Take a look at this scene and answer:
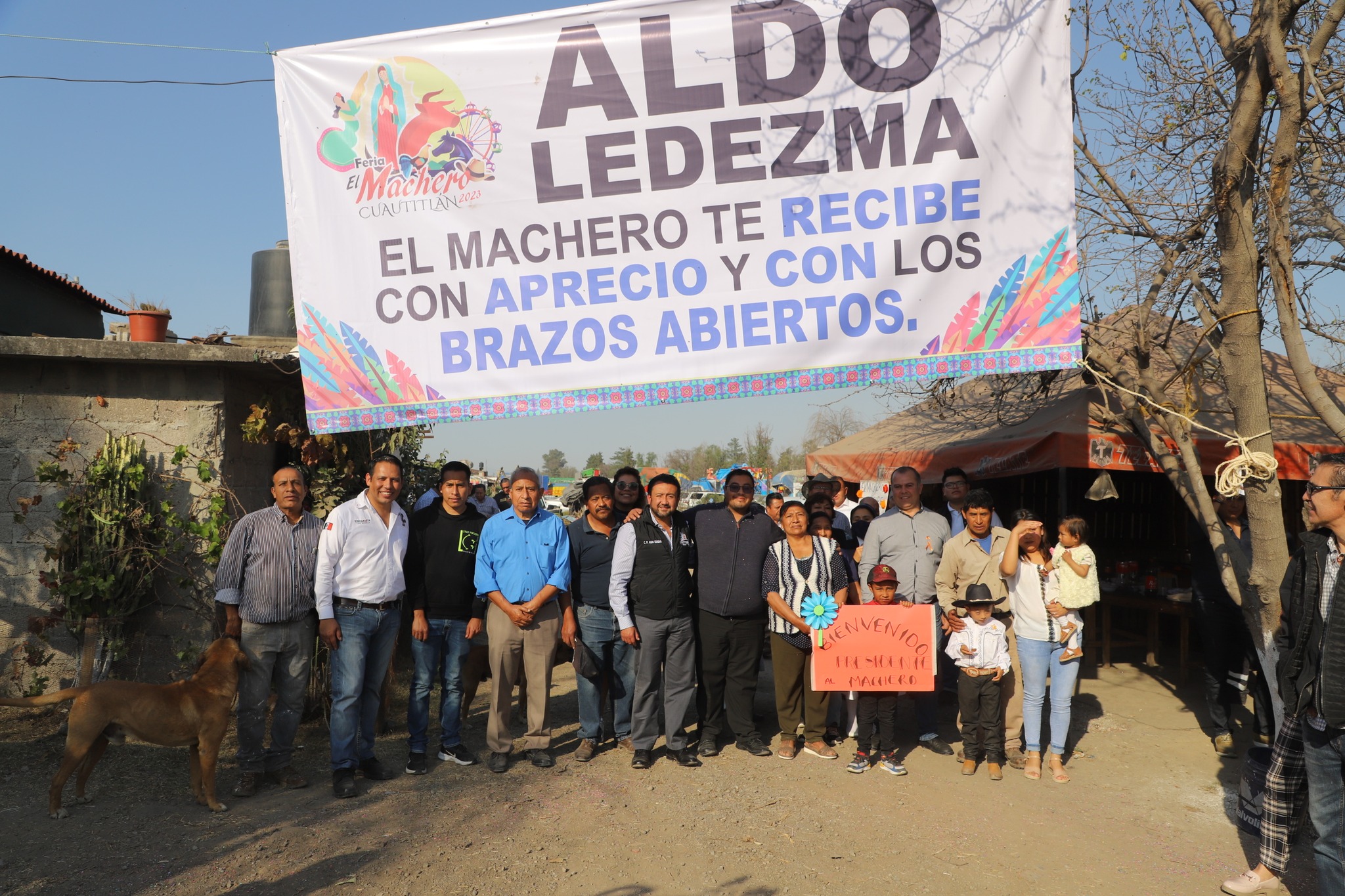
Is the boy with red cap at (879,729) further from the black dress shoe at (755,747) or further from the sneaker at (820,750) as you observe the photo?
the black dress shoe at (755,747)

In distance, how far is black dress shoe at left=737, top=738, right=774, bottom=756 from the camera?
19.1 ft

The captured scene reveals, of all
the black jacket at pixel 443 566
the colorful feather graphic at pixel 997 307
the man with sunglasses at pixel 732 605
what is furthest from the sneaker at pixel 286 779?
the colorful feather graphic at pixel 997 307

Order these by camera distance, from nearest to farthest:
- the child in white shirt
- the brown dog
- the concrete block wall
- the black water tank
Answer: the brown dog < the child in white shirt < the concrete block wall < the black water tank

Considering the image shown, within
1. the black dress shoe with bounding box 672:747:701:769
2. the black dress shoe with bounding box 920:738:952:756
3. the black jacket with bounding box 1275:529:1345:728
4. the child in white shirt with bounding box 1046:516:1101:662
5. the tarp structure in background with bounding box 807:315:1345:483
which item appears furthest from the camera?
the tarp structure in background with bounding box 807:315:1345:483

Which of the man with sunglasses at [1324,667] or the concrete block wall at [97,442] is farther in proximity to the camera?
the concrete block wall at [97,442]

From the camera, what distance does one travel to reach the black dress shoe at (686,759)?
5629mm

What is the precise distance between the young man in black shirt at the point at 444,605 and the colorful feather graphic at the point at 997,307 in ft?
10.5

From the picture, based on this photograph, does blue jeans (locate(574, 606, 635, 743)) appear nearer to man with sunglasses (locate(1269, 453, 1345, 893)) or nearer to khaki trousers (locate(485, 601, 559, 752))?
khaki trousers (locate(485, 601, 559, 752))

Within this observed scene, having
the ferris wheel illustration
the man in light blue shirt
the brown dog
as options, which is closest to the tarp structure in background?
the man in light blue shirt

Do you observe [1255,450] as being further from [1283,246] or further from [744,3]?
[744,3]

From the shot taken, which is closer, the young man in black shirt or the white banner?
the white banner

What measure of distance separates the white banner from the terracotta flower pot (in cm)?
216

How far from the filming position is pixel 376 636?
5.27 metres

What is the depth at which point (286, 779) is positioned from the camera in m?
5.20
